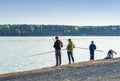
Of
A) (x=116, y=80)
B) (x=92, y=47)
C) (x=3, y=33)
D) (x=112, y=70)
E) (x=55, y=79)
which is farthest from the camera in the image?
(x=3, y=33)

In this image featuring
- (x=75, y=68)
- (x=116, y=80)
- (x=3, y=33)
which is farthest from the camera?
(x=3, y=33)

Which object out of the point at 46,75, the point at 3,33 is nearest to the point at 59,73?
the point at 46,75

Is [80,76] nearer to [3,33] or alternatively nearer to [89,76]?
[89,76]

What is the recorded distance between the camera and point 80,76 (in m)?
25.0

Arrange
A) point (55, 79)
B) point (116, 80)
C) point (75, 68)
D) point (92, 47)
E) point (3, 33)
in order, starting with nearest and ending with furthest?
point (116, 80) < point (55, 79) < point (75, 68) < point (92, 47) < point (3, 33)

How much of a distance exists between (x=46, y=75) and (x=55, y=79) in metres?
2.15

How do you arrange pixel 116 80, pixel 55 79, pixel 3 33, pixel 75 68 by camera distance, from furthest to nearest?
pixel 3 33 → pixel 75 68 → pixel 55 79 → pixel 116 80

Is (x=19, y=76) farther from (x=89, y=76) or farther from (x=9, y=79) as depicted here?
(x=89, y=76)

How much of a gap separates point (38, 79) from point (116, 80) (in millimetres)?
4697

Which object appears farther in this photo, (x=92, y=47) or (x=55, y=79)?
(x=92, y=47)

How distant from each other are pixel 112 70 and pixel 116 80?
12.7 ft

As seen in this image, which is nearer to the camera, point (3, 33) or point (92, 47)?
point (92, 47)

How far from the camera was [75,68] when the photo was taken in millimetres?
28844

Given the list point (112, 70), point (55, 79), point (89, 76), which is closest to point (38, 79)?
point (55, 79)
